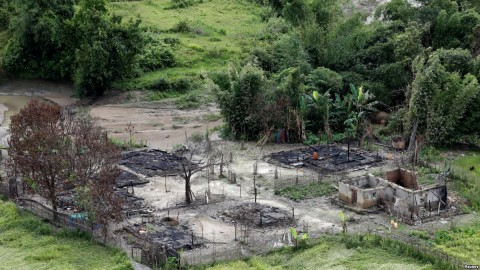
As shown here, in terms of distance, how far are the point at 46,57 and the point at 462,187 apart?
29.7 metres

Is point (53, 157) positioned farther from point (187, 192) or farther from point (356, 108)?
point (356, 108)

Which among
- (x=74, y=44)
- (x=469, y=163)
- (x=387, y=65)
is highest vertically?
(x=74, y=44)

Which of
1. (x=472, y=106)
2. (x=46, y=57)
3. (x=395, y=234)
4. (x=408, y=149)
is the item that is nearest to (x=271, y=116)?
(x=408, y=149)

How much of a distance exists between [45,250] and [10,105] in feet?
80.5

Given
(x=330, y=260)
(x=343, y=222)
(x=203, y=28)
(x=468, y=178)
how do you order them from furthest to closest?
(x=203, y=28)
(x=468, y=178)
(x=343, y=222)
(x=330, y=260)

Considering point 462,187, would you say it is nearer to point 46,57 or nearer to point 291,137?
point 291,137

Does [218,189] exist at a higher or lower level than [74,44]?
lower

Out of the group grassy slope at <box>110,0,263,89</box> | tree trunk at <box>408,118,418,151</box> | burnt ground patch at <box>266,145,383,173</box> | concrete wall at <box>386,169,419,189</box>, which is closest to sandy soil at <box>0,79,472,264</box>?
burnt ground patch at <box>266,145,383,173</box>

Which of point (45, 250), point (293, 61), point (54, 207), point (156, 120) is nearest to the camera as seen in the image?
point (45, 250)

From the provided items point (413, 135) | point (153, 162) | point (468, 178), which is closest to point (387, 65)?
point (413, 135)

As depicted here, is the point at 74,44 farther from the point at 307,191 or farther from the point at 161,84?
the point at 307,191

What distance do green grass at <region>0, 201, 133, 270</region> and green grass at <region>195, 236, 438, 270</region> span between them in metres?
3.48

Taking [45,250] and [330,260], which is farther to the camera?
[45,250]

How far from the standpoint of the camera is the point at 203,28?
197 ft
